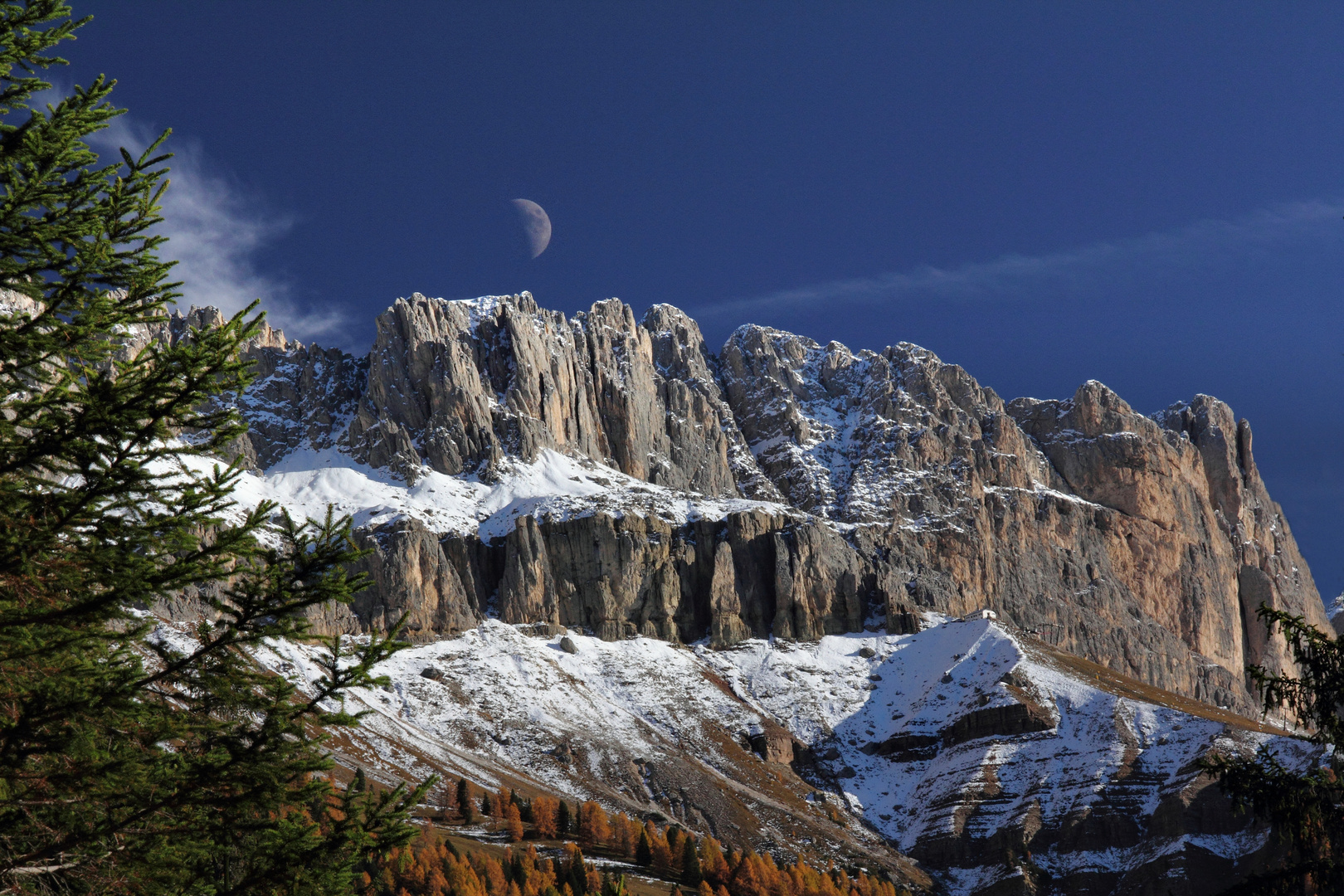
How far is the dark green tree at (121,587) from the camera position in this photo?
10.1 m

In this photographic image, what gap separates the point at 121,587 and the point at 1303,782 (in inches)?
584

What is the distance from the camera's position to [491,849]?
12262 centimetres

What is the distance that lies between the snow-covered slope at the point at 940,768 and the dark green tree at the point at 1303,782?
13926 centimetres

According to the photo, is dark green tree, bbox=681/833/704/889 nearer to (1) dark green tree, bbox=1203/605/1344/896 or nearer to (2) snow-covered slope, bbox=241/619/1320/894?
(2) snow-covered slope, bbox=241/619/1320/894

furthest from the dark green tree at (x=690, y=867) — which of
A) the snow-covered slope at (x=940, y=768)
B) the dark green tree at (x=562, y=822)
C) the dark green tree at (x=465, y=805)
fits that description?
the snow-covered slope at (x=940, y=768)

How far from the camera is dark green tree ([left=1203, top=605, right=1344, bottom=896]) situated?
13.5 metres

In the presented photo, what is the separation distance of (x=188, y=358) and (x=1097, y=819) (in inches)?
6595

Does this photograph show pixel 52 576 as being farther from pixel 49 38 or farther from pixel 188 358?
pixel 49 38

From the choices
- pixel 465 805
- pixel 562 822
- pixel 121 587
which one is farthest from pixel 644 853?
pixel 121 587

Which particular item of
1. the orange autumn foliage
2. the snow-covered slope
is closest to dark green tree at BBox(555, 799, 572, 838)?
the orange autumn foliage

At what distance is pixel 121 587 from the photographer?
33.3ft

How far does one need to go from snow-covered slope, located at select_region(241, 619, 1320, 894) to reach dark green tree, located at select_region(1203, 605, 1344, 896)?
13926cm

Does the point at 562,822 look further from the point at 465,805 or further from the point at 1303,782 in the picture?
the point at 1303,782

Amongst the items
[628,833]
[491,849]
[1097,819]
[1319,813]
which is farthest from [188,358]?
[1097,819]
